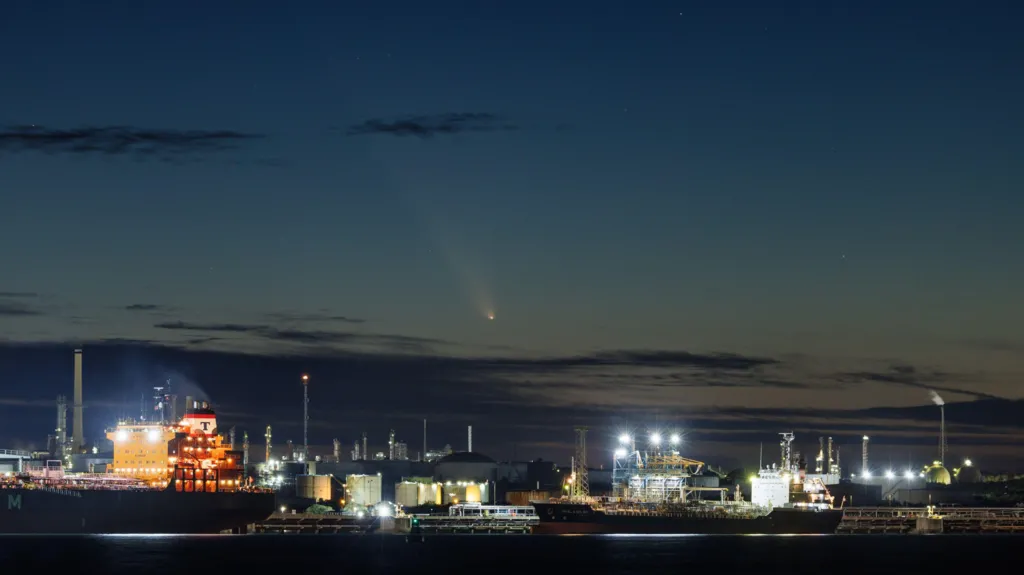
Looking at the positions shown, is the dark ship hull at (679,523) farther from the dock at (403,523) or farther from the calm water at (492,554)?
the dock at (403,523)

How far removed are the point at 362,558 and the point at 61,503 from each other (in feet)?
114

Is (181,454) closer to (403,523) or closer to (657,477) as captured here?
(403,523)

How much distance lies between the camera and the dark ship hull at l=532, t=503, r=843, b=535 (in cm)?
16988

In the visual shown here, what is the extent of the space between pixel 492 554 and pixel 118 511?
42043 mm

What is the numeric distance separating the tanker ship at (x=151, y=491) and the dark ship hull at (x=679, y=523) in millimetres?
37052

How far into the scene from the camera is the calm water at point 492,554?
4894 inches

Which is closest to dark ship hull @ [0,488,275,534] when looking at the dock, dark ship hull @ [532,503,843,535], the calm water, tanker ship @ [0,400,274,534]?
tanker ship @ [0,400,274,534]

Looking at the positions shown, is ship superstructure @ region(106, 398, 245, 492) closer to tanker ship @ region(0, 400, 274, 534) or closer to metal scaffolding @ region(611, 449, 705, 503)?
tanker ship @ region(0, 400, 274, 534)

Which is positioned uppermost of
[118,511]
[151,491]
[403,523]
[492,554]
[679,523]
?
[151,491]

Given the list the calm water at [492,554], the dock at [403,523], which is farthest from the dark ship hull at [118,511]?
the dock at [403,523]

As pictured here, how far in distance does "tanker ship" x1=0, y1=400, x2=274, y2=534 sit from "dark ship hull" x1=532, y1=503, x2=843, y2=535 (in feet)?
122

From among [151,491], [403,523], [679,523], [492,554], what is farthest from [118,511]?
[679,523]

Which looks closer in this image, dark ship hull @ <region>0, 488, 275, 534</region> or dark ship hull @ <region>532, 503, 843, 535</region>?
dark ship hull @ <region>0, 488, 275, 534</region>

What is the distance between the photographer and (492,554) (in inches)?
5655
